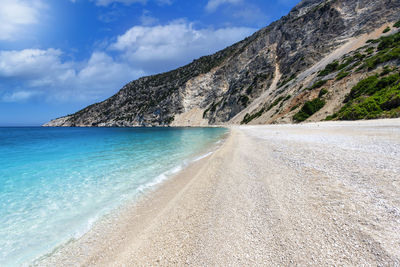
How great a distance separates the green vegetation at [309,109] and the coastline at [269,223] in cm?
2485

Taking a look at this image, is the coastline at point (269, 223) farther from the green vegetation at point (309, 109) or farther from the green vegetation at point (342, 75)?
the green vegetation at point (342, 75)

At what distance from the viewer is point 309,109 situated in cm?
2909

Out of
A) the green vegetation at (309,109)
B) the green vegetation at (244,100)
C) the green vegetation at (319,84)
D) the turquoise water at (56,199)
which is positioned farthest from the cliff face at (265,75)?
the turquoise water at (56,199)

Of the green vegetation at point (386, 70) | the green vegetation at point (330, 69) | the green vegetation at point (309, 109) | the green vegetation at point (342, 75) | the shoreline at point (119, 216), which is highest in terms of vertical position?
the green vegetation at point (330, 69)

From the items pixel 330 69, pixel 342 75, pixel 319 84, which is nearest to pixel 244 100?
pixel 330 69

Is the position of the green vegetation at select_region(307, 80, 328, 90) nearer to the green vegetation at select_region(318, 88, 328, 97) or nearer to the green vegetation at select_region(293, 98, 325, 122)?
the green vegetation at select_region(318, 88, 328, 97)

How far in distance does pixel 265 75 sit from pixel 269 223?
234 feet

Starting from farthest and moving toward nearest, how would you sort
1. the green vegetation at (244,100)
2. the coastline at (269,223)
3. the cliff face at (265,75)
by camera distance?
the green vegetation at (244,100), the cliff face at (265,75), the coastline at (269,223)

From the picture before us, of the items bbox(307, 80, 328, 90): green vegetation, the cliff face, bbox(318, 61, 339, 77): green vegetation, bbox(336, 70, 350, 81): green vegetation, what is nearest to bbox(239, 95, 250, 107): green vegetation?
the cliff face

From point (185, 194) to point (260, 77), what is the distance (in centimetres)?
6943

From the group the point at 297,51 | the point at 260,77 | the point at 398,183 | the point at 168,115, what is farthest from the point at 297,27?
the point at 398,183

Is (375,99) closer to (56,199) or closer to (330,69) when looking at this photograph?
(330,69)

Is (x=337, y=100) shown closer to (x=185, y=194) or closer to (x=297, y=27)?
(x=185, y=194)

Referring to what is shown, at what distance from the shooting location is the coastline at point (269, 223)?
8.21ft
